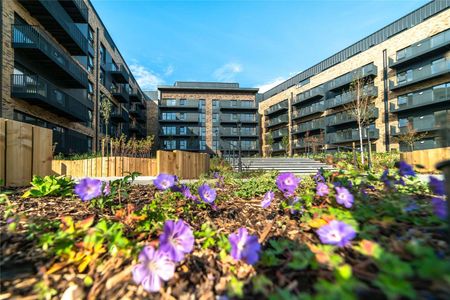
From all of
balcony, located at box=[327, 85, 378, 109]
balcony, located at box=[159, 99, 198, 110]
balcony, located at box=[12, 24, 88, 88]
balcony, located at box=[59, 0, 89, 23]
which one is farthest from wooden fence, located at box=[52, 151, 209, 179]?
balcony, located at box=[159, 99, 198, 110]

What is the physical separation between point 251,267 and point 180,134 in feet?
140

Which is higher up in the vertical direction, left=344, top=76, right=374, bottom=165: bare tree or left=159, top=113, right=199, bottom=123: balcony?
left=159, top=113, right=199, bottom=123: balcony

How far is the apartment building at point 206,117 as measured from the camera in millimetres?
43188

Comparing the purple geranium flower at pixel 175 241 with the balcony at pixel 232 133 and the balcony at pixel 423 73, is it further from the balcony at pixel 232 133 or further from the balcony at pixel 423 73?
the balcony at pixel 232 133

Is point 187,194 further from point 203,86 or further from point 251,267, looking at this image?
point 203,86

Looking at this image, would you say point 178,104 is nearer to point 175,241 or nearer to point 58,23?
point 58,23

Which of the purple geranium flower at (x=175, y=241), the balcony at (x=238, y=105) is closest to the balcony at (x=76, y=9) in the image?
the purple geranium flower at (x=175, y=241)

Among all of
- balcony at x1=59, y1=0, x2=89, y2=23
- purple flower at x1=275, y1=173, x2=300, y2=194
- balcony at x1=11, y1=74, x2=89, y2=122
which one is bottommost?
purple flower at x1=275, y1=173, x2=300, y2=194

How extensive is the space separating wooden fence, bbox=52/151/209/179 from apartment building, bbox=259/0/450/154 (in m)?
12.2

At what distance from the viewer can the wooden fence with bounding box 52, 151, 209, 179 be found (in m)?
8.58

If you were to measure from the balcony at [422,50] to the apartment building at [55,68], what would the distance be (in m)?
28.5

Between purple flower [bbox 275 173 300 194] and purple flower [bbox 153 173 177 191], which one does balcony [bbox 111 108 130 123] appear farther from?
purple flower [bbox 275 173 300 194]

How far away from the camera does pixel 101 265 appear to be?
1.29 metres

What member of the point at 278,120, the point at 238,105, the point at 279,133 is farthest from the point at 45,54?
the point at 278,120
